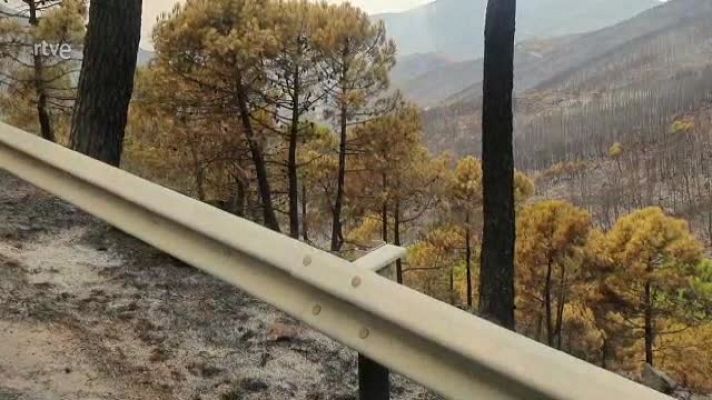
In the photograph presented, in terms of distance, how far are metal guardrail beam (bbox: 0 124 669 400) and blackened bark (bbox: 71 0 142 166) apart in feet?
10.5

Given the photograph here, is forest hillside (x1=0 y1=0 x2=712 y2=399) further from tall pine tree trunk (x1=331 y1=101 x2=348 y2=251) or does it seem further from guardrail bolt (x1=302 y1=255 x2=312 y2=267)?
guardrail bolt (x1=302 y1=255 x2=312 y2=267)

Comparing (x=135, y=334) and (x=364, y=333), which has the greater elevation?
(x=364, y=333)

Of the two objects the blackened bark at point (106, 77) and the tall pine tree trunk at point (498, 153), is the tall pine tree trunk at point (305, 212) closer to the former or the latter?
the tall pine tree trunk at point (498, 153)

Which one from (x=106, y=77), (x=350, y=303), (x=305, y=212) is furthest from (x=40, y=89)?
(x=350, y=303)

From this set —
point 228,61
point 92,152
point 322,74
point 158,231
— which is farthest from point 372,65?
point 158,231

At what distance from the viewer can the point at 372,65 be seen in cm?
1853

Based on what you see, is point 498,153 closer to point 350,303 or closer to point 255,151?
point 350,303

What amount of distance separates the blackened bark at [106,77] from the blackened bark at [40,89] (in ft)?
47.7

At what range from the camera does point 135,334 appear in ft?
11.0

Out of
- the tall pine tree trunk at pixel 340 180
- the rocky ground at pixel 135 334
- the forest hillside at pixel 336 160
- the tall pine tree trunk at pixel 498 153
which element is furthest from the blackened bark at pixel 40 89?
the rocky ground at pixel 135 334

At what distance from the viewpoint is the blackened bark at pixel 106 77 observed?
516 cm

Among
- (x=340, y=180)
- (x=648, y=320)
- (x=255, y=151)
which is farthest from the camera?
(x=648, y=320)

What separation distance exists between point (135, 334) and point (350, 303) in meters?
2.26

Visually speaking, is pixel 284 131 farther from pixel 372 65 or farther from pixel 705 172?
pixel 705 172
